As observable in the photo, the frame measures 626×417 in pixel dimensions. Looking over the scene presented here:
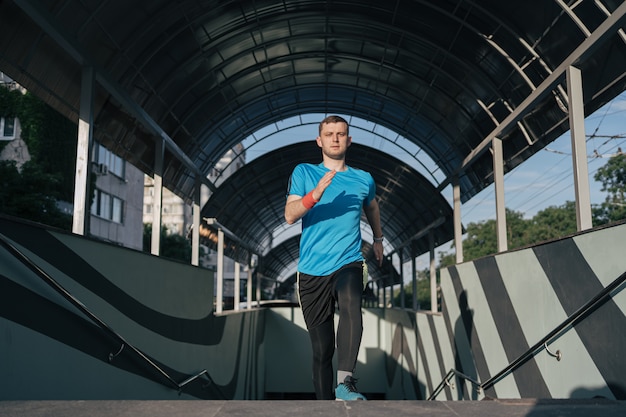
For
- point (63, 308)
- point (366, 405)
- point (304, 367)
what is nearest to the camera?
point (366, 405)

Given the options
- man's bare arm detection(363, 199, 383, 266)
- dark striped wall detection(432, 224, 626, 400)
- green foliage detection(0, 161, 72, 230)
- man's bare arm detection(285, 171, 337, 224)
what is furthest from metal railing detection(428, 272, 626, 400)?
green foliage detection(0, 161, 72, 230)

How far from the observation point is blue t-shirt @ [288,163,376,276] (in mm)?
4367

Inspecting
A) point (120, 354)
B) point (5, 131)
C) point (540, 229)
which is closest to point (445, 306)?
point (120, 354)

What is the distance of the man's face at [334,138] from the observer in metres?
4.38

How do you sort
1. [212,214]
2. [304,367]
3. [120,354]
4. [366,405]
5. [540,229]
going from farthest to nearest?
[540,229] → [304,367] → [212,214] → [120,354] → [366,405]

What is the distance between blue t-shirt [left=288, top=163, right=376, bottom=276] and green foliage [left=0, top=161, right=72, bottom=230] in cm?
2395

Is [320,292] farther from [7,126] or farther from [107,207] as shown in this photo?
[107,207]

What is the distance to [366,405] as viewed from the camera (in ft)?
11.0

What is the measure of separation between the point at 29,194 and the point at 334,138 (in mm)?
25469

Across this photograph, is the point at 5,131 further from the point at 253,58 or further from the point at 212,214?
the point at 253,58

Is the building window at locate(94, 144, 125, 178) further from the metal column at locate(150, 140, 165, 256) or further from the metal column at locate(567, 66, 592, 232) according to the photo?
the metal column at locate(567, 66, 592, 232)

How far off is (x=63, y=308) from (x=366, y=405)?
302 cm

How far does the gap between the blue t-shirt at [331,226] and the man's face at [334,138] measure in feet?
0.70

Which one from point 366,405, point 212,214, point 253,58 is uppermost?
point 253,58
